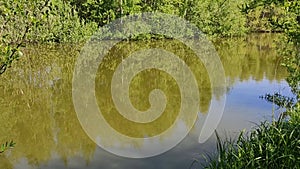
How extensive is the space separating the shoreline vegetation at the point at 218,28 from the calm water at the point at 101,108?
70cm

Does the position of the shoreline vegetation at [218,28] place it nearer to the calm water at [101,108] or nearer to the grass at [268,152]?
the grass at [268,152]

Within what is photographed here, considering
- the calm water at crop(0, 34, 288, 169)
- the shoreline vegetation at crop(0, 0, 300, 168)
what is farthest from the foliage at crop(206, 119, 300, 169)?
the calm water at crop(0, 34, 288, 169)

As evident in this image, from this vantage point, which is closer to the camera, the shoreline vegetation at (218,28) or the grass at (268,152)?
the shoreline vegetation at (218,28)

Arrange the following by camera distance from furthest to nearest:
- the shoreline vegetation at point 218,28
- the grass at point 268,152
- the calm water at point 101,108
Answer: the calm water at point 101,108
the grass at point 268,152
the shoreline vegetation at point 218,28

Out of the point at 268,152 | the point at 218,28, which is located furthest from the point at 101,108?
the point at 218,28

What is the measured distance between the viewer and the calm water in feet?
19.0

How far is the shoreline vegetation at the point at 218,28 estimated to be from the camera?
2758mm

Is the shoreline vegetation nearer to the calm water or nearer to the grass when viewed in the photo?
the grass

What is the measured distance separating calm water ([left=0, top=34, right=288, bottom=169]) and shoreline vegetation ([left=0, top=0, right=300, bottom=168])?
70 cm

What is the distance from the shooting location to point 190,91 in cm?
1020

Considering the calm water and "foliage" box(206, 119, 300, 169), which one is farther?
the calm water

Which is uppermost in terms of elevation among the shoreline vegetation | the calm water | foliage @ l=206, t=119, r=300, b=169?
the shoreline vegetation

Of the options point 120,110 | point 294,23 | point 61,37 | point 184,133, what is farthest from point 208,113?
point 61,37

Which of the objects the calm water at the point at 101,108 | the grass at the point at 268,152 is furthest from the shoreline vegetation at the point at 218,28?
the calm water at the point at 101,108
